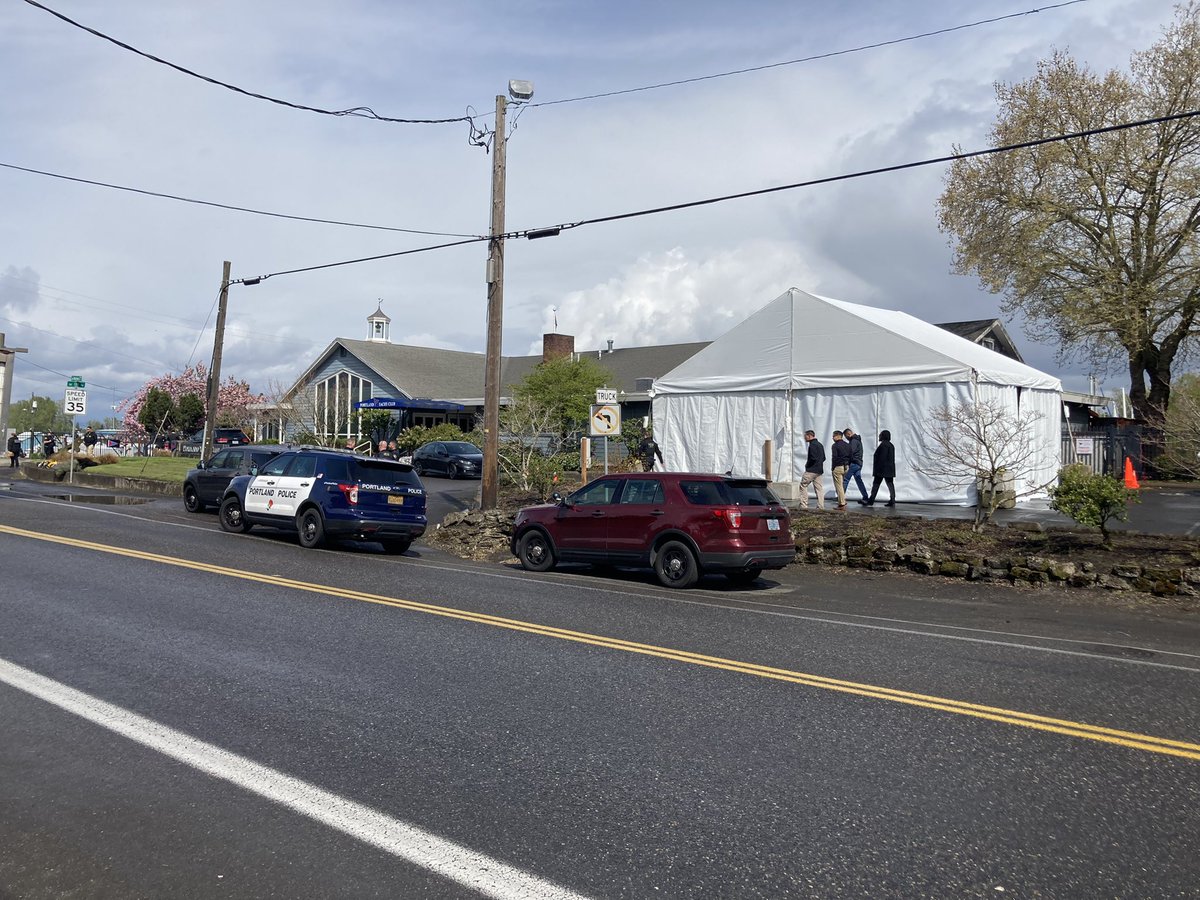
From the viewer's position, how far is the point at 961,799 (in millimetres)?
5066

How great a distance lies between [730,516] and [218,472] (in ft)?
45.2

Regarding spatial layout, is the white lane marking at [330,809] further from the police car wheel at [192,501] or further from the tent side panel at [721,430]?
the tent side panel at [721,430]

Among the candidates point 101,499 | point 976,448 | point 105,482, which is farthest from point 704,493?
point 105,482

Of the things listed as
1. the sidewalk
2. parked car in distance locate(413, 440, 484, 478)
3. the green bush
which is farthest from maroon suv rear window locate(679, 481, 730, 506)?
parked car in distance locate(413, 440, 484, 478)

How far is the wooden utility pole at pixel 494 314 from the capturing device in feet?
67.4

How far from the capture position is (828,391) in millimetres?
23125

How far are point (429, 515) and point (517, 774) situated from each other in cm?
1919

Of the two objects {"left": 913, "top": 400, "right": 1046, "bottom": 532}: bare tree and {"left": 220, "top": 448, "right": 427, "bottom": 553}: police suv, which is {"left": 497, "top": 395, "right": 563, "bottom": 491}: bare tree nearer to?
A: {"left": 220, "top": 448, "right": 427, "bottom": 553}: police suv

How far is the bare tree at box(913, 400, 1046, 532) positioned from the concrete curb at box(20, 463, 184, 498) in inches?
815

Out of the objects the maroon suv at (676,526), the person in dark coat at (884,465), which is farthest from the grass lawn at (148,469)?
the person in dark coat at (884,465)

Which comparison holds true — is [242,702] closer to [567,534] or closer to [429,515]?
[567,534]

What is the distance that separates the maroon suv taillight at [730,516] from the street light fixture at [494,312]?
7.66 meters

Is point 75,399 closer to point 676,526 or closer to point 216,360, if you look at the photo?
point 216,360

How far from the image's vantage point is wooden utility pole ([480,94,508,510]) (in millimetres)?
20547
